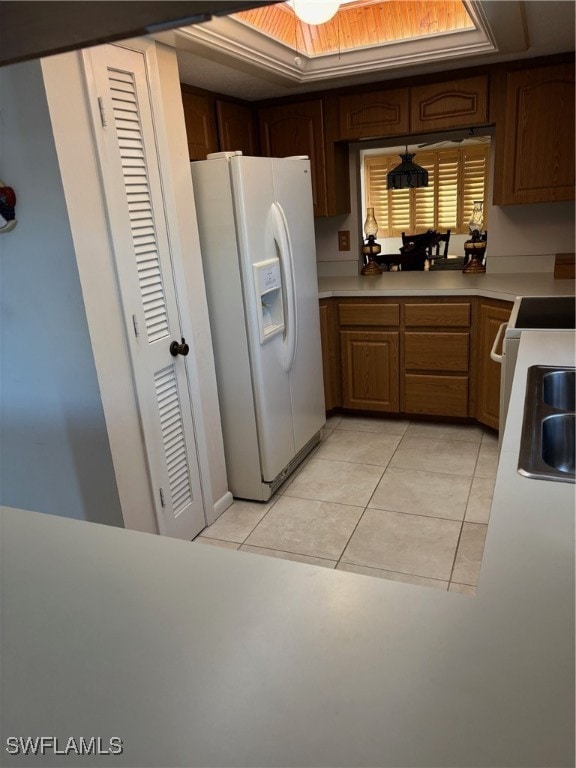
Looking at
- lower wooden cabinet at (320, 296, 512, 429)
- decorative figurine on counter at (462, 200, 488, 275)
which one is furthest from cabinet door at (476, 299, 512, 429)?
decorative figurine on counter at (462, 200, 488, 275)

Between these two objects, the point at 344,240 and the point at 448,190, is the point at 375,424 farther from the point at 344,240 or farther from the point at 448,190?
the point at 448,190

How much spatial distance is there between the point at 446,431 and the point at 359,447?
23.9 inches

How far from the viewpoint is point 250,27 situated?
8.04ft

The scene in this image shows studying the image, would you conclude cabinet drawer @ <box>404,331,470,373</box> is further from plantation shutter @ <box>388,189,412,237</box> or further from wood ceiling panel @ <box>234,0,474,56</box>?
plantation shutter @ <box>388,189,412,237</box>

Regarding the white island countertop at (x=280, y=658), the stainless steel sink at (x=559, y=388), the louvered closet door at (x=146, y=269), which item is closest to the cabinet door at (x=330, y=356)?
the louvered closet door at (x=146, y=269)

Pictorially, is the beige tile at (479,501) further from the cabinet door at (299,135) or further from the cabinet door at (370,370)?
the cabinet door at (299,135)

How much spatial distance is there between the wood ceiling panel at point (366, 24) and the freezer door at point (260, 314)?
780 millimetres

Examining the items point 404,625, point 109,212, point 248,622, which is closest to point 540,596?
point 404,625

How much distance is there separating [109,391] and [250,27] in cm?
172

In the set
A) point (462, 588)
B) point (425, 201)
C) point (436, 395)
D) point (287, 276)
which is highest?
point (425, 201)

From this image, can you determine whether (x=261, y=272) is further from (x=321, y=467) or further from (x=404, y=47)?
(x=404, y=47)

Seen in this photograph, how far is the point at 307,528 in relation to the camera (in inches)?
103

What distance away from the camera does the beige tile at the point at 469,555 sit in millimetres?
2203

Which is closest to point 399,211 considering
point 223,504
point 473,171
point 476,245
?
point 473,171
